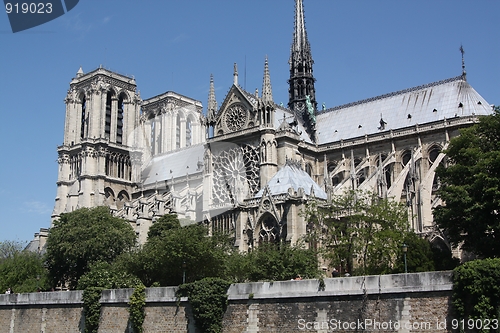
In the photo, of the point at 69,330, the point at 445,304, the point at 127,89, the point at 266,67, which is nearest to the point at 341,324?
the point at 445,304

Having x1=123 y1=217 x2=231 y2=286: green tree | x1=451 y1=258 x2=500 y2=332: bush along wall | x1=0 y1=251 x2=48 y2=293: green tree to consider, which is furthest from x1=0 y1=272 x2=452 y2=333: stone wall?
x1=0 y1=251 x2=48 y2=293: green tree

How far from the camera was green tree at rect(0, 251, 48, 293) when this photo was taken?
54.2 meters

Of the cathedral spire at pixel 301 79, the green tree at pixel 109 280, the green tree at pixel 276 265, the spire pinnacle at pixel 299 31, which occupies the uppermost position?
the spire pinnacle at pixel 299 31

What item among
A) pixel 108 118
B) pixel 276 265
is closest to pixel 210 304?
pixel 276 265

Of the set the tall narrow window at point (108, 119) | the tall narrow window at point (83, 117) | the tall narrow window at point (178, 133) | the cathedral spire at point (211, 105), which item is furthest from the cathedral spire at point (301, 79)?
the tall narrow window at point (178, 133)

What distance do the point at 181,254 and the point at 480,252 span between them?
15.4 metres

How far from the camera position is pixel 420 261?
119ft

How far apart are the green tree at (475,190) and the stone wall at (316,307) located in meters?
8.65

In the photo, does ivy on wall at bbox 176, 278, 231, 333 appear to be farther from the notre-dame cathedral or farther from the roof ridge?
the roof ridge

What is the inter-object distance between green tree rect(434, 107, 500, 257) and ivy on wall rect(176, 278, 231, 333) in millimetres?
11466

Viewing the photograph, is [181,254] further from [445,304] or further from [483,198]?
[445,304]

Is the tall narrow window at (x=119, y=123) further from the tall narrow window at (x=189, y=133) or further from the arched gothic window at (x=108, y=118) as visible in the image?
the tall narrow window at (x=189, y=133)

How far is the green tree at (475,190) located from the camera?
32.3m

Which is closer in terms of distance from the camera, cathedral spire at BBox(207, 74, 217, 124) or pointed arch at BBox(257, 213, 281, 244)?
pointed arch at BBox(257, 213, 281, 244)
